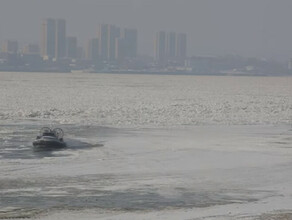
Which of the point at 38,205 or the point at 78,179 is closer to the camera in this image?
the point at 38,205

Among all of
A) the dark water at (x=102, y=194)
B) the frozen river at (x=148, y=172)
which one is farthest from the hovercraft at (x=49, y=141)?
the dark water at (x=102, y=194)

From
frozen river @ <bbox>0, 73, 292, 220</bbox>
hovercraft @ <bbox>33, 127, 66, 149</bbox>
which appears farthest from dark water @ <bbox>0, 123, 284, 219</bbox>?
hovercraft @ <bbox>33, 127, 66, 149</bbox>

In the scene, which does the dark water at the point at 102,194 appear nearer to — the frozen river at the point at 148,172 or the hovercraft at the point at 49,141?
the frozen river at the point at 148,172

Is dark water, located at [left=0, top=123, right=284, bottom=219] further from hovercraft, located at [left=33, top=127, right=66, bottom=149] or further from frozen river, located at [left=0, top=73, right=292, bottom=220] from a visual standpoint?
hovercraft, located at [left=33, top=127, right=66, bottom=149]

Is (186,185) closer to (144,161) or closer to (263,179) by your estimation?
(263,179)

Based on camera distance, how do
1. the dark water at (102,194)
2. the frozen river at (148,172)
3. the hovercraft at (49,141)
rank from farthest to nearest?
the hovercraft at (49,141), the dark water at (102,194), the frozen river at (148,172)

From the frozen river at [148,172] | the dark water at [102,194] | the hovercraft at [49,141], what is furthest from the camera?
the hovercraft at [49,141]

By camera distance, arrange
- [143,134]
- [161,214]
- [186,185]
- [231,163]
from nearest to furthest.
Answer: [161,214] < [186,185] < [231,163] < [143,134]

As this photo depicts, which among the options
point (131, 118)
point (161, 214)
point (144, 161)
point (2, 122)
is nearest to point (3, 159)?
point (144, 161)

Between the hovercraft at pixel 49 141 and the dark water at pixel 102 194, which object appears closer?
the dark water at pixel 102 194

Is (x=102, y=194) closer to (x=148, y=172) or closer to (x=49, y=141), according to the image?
(x=148, y=172)

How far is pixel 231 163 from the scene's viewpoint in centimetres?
2305

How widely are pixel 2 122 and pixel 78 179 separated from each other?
20.5m

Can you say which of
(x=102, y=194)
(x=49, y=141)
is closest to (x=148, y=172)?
(x=102, y=194)
